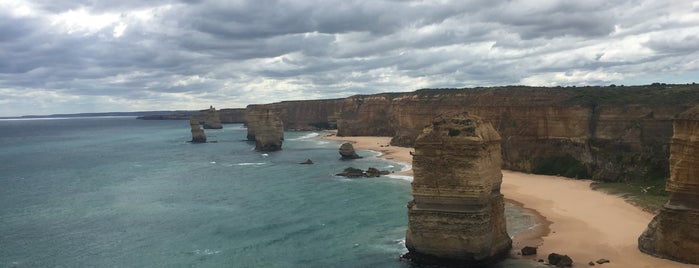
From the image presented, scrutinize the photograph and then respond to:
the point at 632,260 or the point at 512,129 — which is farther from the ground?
the point at 512,129

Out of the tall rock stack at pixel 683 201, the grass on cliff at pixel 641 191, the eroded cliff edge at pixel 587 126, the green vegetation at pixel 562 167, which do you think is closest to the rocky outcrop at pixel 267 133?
the eroded cliff edge at pixel 587 126

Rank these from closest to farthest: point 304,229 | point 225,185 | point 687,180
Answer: point 687,180
point 304,229
point 225,185

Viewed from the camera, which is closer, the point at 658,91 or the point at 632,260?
the point at 632,260

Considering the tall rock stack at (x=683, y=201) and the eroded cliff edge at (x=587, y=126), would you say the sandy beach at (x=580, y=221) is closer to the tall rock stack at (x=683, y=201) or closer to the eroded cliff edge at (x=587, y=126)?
the tall rock stack at (x=683, y=201)

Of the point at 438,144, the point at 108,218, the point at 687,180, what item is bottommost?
the point at 108,218

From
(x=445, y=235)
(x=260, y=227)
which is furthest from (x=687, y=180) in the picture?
(x=260, y=227)

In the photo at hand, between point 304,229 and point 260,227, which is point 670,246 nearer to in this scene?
point 304,229
